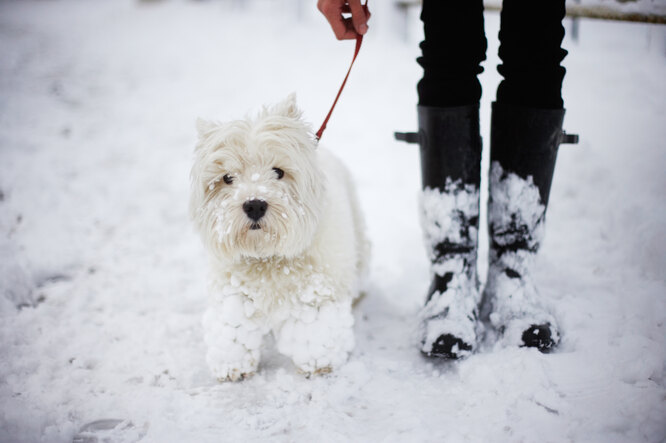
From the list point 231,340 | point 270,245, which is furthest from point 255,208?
point 231,340

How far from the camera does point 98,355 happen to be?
194 cm

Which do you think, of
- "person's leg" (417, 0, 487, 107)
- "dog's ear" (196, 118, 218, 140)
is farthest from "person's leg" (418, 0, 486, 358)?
"dog's ear" (196, 118, 218, 140)

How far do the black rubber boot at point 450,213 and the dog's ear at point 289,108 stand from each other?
1.81ft

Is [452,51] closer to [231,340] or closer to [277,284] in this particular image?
[277,284]

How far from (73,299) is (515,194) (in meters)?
2.29

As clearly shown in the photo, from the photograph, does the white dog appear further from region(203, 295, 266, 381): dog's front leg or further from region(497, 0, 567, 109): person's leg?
region(497, 0, 567, 109): person's leg

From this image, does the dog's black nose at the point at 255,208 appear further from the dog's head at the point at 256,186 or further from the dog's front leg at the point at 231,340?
the dog's front leg at the point at 231,340

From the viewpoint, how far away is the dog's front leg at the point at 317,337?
69.2 inches

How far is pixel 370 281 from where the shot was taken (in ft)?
8.54

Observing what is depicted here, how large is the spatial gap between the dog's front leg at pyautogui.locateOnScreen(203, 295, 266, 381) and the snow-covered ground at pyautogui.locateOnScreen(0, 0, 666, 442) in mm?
79

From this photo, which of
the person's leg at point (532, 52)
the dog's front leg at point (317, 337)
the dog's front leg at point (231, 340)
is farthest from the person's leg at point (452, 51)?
the dog's front leg at point (231, 340)

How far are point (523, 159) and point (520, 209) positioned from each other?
212 millimetres

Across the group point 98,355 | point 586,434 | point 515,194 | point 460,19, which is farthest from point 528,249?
point 98,355

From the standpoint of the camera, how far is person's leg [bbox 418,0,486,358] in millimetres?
1729
